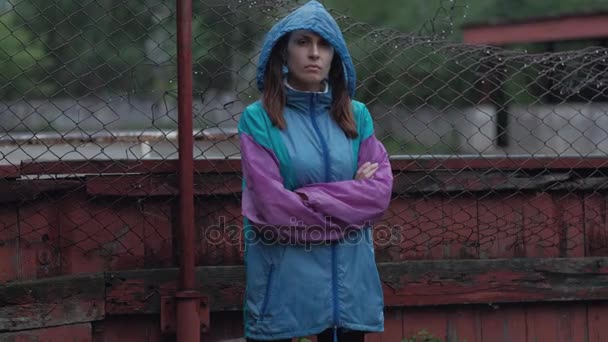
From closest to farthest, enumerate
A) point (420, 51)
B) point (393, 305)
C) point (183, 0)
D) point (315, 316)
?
point (315, 316) < point (183, 0) < point (393, 305) < point (420, 51)

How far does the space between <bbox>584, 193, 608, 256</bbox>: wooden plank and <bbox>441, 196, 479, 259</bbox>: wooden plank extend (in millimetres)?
628

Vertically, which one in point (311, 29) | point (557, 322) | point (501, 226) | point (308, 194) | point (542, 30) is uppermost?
point (542, 30)

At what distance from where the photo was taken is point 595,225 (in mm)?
5074

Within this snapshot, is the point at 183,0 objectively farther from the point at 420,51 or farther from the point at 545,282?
the point at 545,282

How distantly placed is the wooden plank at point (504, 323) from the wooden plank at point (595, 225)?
52 cm

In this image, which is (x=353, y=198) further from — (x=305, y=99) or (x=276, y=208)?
(x=305, y=99)

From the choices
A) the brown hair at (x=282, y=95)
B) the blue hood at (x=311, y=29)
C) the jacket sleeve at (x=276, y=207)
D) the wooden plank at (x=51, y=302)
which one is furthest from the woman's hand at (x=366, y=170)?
the wooden plank at (x=51, y=302)

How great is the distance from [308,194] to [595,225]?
88.5 inches

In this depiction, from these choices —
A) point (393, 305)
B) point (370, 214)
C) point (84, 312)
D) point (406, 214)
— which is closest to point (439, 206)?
point (406, 214)

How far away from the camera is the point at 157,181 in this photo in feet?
14.4

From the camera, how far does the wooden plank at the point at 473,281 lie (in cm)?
452

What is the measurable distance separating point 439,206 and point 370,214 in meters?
1.38

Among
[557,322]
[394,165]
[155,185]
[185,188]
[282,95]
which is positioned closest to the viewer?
[282,95]

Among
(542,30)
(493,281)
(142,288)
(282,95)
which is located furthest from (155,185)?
(542,30)
